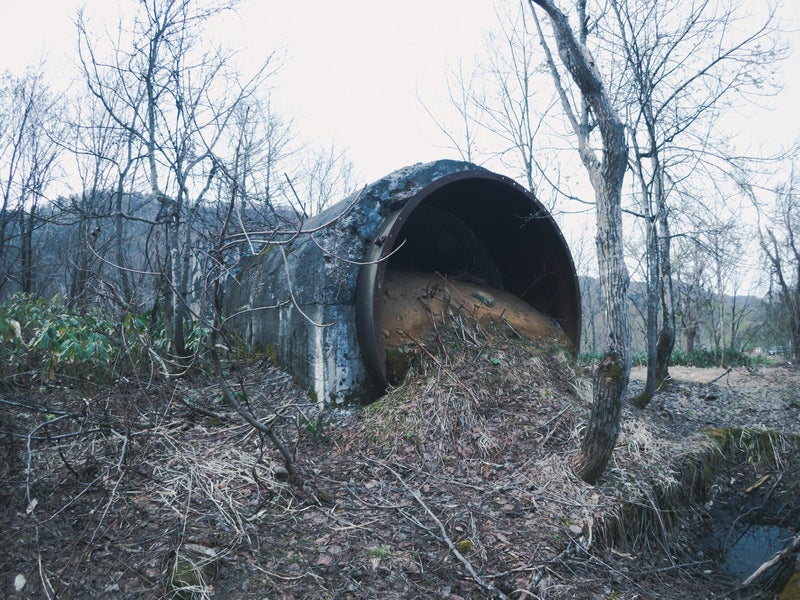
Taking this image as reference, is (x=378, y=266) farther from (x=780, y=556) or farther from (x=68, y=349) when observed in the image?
(x=780, y=556)

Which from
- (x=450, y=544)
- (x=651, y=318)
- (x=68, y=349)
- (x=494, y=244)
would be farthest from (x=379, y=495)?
(x=494, y=244)

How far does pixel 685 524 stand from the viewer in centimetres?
405

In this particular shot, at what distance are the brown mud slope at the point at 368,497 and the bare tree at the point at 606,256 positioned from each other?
410mm

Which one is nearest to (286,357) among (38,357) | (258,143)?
(38,357)

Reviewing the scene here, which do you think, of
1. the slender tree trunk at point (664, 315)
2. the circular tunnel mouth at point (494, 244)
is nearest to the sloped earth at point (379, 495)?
the circular tunnel mouth at point (494, 244)

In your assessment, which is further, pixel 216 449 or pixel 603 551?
pixel 216 449

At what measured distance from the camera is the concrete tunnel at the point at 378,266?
506 centimetres

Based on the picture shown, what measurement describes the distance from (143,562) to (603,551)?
9.20 ft

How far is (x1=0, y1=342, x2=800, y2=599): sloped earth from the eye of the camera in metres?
2.64

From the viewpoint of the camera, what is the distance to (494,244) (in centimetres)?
746

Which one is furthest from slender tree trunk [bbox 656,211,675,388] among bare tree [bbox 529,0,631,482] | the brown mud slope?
bare tree [bbox 529,0,631,482]

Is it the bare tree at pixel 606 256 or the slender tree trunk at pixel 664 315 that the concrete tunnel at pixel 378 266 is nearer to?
the bare tree at pixel 606 256

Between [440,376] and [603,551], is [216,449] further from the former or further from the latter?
[603,551]

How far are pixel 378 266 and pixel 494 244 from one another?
307 centimetres
